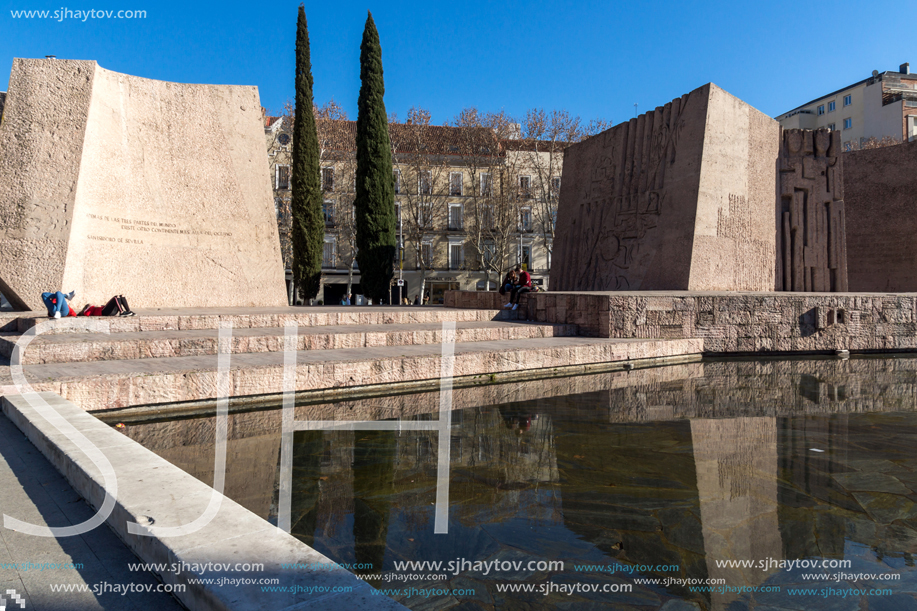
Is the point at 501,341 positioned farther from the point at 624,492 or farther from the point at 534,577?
the point at 534,577

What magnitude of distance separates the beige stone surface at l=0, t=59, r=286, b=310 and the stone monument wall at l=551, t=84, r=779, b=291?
6838 millimetres

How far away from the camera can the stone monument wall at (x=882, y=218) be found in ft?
45.7

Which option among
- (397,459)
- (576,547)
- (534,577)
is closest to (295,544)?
(534,577)

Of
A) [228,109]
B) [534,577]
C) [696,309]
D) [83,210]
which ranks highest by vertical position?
[228,109]

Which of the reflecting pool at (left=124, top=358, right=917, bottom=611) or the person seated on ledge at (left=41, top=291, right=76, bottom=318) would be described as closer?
the reflecting pool at (left=124, top=358, right=917, bottom=611)

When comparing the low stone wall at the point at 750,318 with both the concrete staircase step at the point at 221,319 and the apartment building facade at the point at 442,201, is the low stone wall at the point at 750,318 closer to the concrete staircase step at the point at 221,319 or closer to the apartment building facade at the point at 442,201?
the concrete staircase step at the point at 221,319

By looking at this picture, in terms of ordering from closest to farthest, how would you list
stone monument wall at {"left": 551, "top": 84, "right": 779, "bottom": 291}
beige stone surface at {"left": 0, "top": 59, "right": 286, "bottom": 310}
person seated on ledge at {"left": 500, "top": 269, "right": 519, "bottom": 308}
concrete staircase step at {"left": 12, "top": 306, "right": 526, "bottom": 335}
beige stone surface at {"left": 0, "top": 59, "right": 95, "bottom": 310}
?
concrete staircase step at {"left": 12, "top": 306, "right": 526, "bottom": 335} → beige stone surface at {"left": 0, "top": 59, "right": 95, "bottom": 310} → beige stone surface at {"left": 0, "top": 59, "right": 286, "bottom": 310} → person seated on ledge at {"left": 500, "top": 269, "right": 519, "bottom": 308} → stone monument wall at {"left": 551, "top": 84, "right": 779, "bottom": 291}

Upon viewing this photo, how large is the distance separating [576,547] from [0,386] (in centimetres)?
388

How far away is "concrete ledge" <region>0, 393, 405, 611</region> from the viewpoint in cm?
136

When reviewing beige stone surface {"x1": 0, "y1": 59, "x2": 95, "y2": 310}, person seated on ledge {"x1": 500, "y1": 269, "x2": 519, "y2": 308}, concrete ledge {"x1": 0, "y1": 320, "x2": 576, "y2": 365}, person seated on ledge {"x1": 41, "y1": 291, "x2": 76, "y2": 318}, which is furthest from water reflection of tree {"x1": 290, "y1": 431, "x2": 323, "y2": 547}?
person seated on ledge {"x1": 500, "y1": 269, "x2": 519, "y2": 308}

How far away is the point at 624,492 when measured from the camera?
108 inches

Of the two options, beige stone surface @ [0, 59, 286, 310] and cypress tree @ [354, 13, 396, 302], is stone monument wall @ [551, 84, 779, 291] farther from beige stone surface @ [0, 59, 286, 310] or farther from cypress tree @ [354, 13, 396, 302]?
cypress tree @ [354, 13, 396, 302]

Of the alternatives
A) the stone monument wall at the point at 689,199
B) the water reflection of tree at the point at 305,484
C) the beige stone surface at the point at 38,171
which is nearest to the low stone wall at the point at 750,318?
the stone monument wall at the point at 689,199

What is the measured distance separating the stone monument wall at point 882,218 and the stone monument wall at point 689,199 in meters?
5.29
